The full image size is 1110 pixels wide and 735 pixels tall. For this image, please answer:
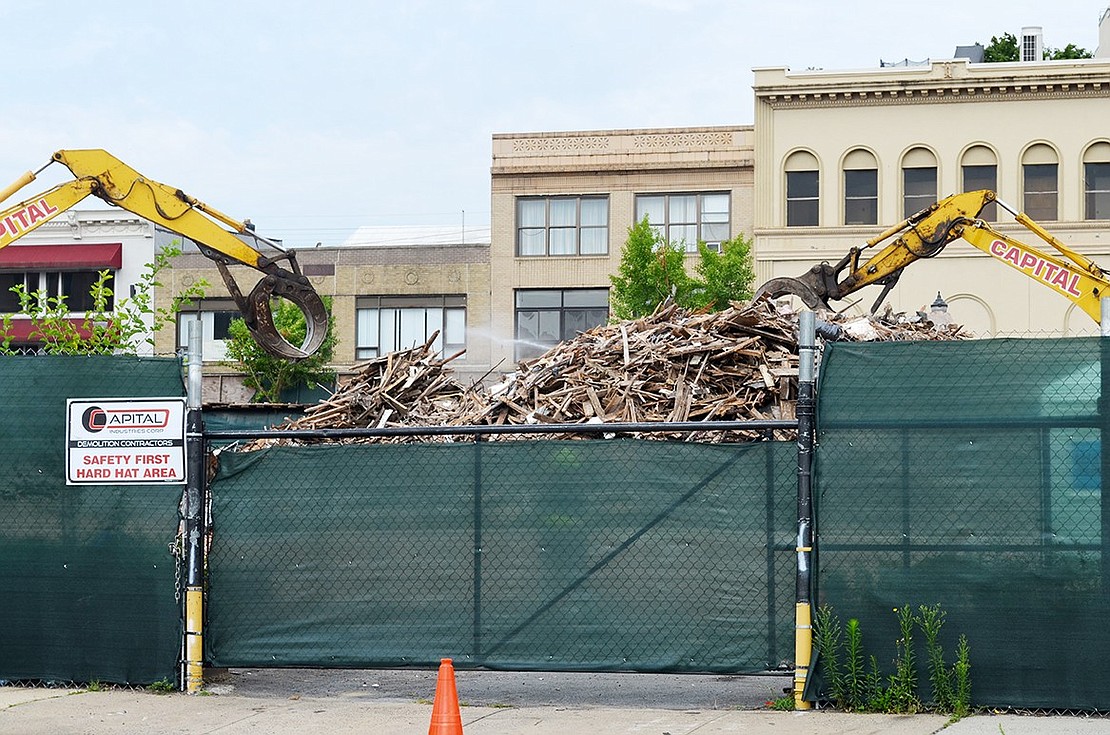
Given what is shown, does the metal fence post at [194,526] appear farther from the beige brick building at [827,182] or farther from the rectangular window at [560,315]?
the rectangular window at [560,315]

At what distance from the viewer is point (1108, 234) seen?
4219 centimetres

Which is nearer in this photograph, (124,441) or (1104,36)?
(124,441)

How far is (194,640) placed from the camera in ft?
33.2

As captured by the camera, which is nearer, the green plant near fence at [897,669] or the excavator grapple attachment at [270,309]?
the green plant near fence at [897,669]

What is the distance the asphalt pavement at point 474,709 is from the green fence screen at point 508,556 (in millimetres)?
337

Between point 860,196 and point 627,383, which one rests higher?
point 860,196

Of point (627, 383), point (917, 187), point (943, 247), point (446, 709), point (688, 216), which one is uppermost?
point (917, 187)

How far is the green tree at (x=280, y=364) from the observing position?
46656 millimetres

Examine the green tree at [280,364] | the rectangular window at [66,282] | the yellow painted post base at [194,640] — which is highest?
the rectangular window at [66,282]

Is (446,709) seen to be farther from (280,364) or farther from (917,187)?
(280,364)

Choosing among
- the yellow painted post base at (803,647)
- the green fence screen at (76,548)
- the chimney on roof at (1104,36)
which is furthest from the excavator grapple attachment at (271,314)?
the chimney on roof at (1104,36)

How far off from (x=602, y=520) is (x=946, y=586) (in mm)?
2277

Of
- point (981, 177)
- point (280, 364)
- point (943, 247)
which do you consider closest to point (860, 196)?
point (981, 177)

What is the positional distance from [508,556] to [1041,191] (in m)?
36.9
